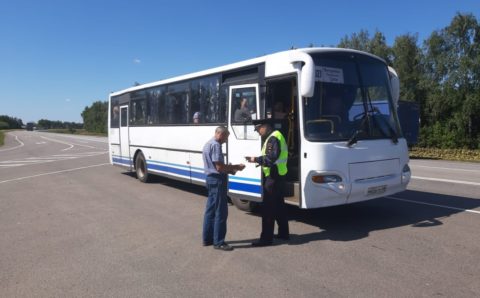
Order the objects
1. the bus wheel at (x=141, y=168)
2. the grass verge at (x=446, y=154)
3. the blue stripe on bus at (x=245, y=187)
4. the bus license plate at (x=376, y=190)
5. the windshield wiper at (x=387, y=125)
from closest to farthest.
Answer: the bus license plate at (x=376, y=190) < the windshield wiper at (x=387, y=125) < the blue stripe on bus at (x=245, y=187) < the bus wheel at (x=141, y=168) < the grass verge at (x=446, y=154)

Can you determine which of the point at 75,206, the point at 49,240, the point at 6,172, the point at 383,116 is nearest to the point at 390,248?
the point at 383,116

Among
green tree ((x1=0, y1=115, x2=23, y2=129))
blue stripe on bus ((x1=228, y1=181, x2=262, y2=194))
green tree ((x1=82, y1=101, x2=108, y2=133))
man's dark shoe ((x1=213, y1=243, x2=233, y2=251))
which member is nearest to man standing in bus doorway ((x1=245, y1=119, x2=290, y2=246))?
man's dark shoe ((x1=213, y1=243, x2=233, y2=251))

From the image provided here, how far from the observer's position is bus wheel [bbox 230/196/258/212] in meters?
8.20

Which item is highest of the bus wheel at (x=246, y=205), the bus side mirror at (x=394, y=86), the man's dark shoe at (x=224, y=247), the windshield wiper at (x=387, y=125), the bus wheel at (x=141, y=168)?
the bus side mirror at (x=394, y=86)

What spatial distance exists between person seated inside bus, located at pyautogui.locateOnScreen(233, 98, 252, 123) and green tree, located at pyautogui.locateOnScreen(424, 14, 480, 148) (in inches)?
953

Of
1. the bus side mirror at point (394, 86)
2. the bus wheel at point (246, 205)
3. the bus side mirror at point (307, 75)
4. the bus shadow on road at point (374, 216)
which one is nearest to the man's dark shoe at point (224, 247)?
the bus shadow on road at point (374, 216)

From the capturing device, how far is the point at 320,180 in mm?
6441

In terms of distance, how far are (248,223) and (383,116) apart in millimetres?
Result: 3055

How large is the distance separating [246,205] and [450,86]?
2520 centimetres

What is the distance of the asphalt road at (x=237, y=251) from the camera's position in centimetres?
454

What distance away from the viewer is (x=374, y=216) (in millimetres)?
7699

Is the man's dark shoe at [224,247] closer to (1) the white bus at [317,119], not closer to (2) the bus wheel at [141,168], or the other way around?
(1) the white bus at [317,119]

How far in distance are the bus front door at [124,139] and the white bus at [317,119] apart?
530cm

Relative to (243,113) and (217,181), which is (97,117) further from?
(217,181)
